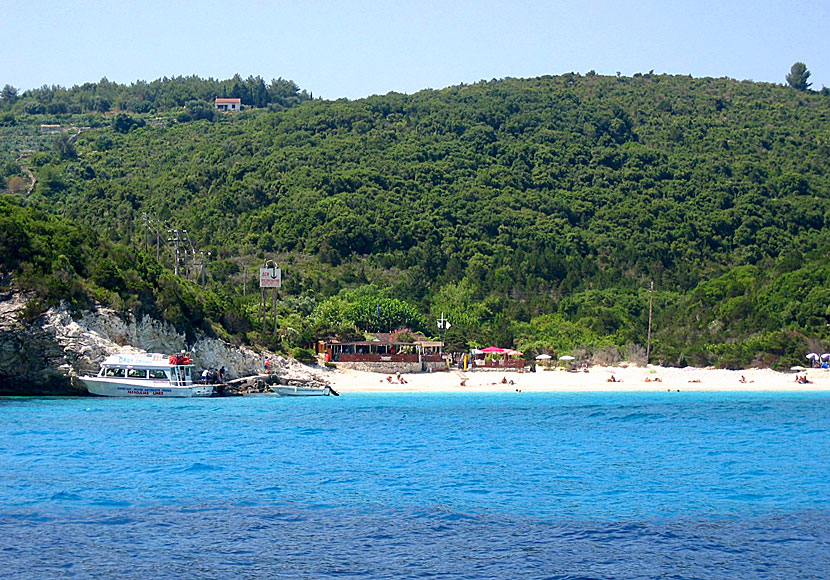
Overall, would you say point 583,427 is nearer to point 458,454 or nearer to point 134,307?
point 458,454

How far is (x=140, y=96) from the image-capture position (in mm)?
186375

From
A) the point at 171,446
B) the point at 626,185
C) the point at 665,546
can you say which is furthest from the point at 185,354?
the point at 626,185

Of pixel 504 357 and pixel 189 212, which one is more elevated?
pixel 189 212

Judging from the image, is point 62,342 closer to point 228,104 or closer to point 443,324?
point 443,324

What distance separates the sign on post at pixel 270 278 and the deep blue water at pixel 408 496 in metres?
20.5

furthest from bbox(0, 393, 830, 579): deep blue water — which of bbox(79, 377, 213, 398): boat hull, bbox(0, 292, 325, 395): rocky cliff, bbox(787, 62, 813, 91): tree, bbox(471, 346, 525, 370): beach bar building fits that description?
bbox(787, 62, 813, 91): tree

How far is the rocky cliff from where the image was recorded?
40469 mm

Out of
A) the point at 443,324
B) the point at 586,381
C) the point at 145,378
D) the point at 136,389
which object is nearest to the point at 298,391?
the point at 145,378

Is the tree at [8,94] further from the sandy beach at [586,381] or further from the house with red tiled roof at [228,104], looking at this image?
the sandy beach at [586,381]

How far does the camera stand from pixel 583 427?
34562 millimetres

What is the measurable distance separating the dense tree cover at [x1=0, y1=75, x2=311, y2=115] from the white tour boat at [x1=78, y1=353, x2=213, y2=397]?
138m

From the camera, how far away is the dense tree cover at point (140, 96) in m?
177

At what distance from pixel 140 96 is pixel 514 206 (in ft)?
333

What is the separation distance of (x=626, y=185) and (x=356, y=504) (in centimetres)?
10354
